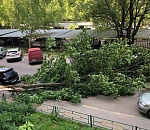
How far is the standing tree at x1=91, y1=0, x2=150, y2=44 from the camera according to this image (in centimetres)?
2789

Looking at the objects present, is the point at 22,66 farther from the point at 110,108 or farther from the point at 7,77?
the point at 110,108

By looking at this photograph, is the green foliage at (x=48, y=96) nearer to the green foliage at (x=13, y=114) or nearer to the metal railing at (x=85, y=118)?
the metal railing at (x=85, y=118)

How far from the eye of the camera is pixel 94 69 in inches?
670

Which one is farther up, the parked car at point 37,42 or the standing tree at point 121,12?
the standing tree at point 121,12

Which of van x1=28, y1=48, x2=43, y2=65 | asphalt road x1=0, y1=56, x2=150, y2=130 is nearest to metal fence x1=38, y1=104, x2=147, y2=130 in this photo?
asphalt road x1=0, y1=56, x2=150, y2=130

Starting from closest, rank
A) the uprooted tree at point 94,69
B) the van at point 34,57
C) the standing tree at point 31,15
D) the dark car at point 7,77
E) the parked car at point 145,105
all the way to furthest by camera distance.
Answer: the parked car at point 145,105, the uprooted tree at point 94,69, the dark car at point 7,77, the van at point 34,57, the standing tree at point 31,15

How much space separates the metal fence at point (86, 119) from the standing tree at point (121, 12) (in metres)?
16.0

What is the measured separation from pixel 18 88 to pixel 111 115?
623 cm

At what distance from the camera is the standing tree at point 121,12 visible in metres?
27.9

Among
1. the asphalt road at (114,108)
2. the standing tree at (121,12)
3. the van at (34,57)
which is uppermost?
the standing tree at (121,12)

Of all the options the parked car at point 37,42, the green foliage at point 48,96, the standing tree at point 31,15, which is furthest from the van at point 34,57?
the green foliage at point 48,96

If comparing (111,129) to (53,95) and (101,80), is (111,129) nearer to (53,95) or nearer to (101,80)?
(101,80)

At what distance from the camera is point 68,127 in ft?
39.0

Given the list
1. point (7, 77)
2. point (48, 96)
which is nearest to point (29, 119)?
point (48, 96)
